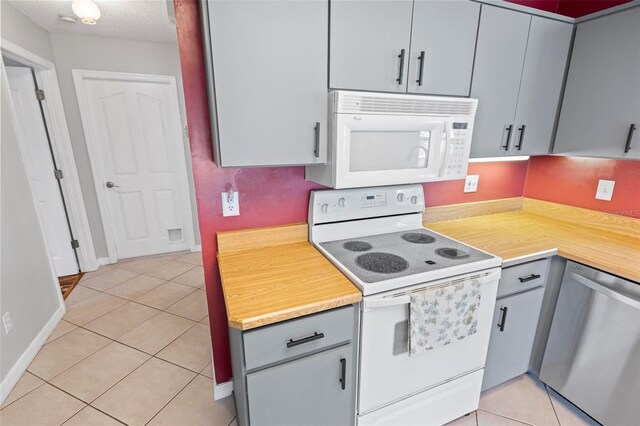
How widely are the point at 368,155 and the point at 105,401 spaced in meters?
2.03

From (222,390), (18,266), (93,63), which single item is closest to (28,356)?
(18,266)

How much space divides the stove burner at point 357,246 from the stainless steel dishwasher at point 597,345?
1.07 meters

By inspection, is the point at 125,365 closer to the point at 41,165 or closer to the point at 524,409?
the point at 41,165

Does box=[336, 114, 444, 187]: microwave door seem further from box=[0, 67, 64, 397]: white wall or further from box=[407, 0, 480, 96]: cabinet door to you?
box=[0, 67, 64, 397]: white wall

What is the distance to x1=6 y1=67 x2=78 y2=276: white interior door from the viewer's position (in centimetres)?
273

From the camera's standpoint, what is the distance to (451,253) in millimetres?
1508

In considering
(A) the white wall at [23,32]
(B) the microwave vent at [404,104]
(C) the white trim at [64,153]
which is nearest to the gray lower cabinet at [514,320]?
(B) the microwave vent at [404,104]

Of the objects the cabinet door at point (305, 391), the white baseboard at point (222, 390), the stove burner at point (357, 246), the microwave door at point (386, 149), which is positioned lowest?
the white baseboard at point (222, 390)

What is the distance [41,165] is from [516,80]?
408 cm

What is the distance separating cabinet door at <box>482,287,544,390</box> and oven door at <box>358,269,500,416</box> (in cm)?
11

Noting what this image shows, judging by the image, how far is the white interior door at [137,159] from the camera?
3172 mm

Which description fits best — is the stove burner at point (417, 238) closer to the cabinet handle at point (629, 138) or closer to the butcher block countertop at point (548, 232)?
the butcher block countertop at point (548, 232)

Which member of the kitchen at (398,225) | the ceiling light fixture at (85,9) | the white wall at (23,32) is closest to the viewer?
the kitchen at (398,225)

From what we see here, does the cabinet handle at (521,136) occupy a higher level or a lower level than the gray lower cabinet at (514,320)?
higher
